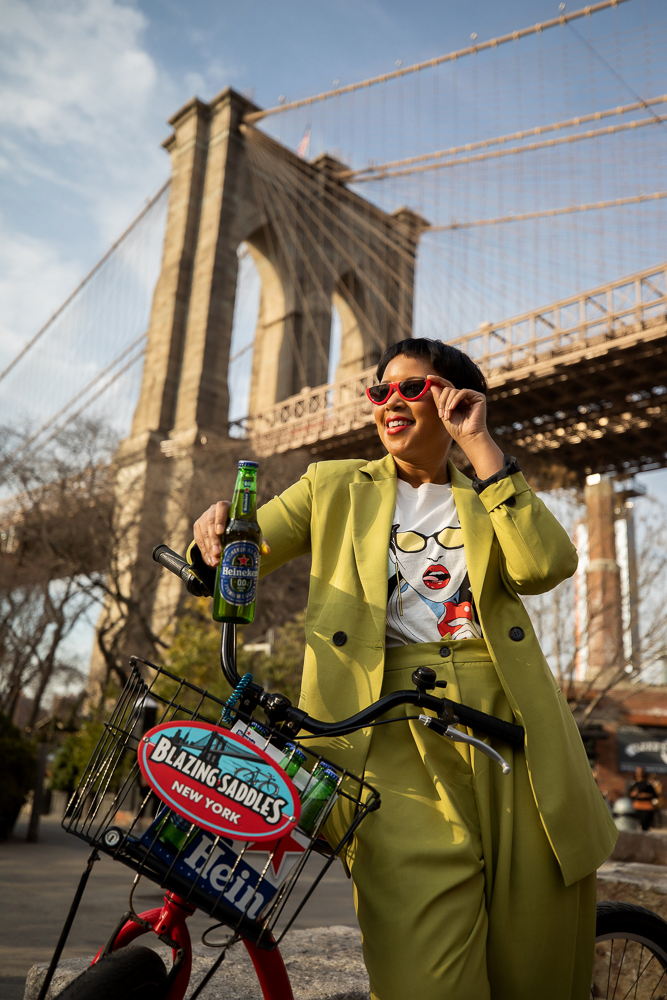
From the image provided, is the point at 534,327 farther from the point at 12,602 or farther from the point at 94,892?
the point at 94,892

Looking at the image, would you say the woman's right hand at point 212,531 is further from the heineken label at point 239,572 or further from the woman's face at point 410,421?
the woman's face at point 410,421

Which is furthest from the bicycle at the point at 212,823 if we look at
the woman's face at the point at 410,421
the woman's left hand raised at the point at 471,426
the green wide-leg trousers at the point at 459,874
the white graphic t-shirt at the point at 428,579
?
the woman's face at the point at 410,421

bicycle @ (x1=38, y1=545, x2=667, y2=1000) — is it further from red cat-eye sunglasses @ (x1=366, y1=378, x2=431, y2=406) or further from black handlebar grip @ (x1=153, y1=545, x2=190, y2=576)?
red cat-eye sunglasses @ (x1=366, y1=378, x2=431, y2=406)

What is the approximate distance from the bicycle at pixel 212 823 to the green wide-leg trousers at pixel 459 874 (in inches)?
4.0

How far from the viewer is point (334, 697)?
61.9 inches

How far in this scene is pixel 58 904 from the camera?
4488mm

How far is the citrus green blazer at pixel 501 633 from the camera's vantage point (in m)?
1.53

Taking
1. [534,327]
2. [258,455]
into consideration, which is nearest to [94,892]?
[258,455]

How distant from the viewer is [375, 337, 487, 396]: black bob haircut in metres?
1.80

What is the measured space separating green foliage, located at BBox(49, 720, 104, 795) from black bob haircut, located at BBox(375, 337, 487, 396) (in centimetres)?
1015

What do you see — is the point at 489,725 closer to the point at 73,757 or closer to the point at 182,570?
the point at 182,570

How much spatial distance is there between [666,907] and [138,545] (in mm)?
14427

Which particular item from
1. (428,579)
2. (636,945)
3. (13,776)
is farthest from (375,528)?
(13,776)

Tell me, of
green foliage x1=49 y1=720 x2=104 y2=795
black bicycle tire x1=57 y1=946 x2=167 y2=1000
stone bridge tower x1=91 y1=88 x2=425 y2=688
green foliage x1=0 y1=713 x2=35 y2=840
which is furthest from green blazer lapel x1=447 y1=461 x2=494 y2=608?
stone bridge tower x1=91 y1=88 x2=425 y2=688
